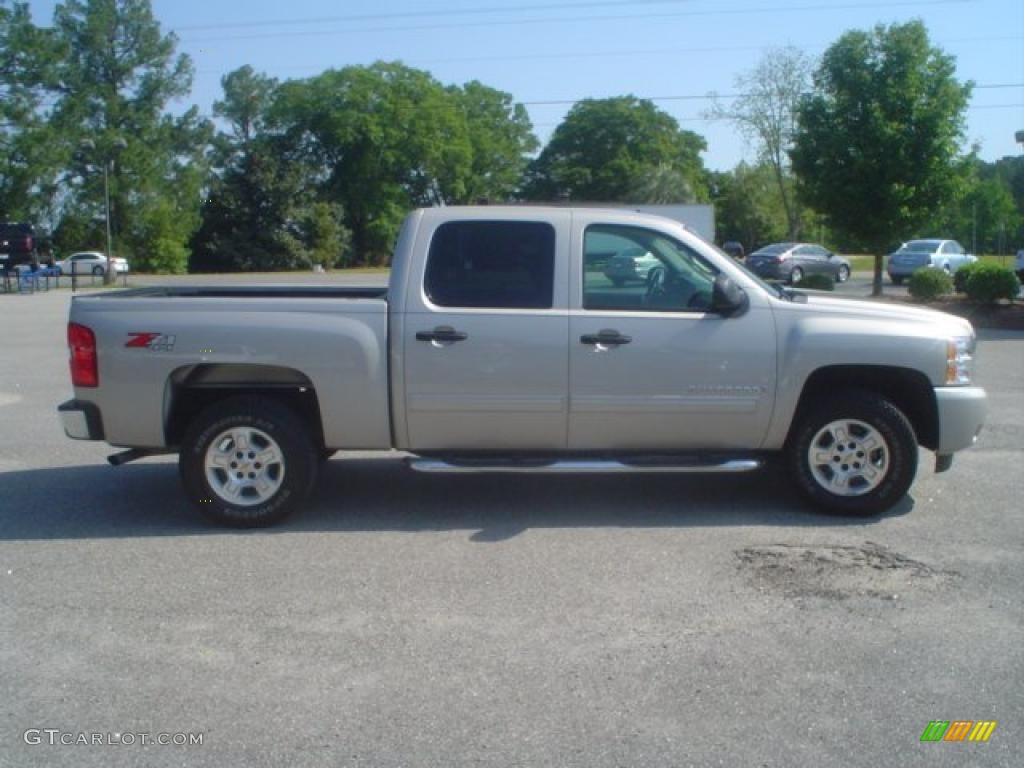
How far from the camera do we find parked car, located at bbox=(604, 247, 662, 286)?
6902 mm

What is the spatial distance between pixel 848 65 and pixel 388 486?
61.9 ft

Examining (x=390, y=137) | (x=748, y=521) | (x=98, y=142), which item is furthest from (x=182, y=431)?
(x=390, y=137)

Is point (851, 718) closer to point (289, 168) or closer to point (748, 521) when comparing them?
point (748, 521)

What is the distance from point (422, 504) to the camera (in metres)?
7.48

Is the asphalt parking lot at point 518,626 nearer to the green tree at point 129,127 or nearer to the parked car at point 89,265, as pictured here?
the parked car at point 89,265

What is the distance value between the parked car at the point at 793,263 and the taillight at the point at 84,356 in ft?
109

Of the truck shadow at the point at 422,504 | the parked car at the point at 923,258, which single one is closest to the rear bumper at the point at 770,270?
the parked car at the point at 923,258

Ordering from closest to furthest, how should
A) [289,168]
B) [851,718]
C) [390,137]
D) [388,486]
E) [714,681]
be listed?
1. [851,718]
2. [714,681]
3. [388,486]
4. [289,168]
5. [390,137]

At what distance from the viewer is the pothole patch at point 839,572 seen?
5668mm

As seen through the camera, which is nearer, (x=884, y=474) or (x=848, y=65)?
(x=884, y=474)

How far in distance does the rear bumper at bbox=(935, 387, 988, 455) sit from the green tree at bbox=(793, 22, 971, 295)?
683 inches

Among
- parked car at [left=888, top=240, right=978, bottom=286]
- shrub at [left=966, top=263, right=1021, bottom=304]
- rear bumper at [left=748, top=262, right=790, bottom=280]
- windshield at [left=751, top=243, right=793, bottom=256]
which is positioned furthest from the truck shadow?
windshield at [left=751, top=243, right=793, bottom=256]

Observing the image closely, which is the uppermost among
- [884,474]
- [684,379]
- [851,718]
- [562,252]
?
[562,252]

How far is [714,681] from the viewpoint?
4590 millimetres
